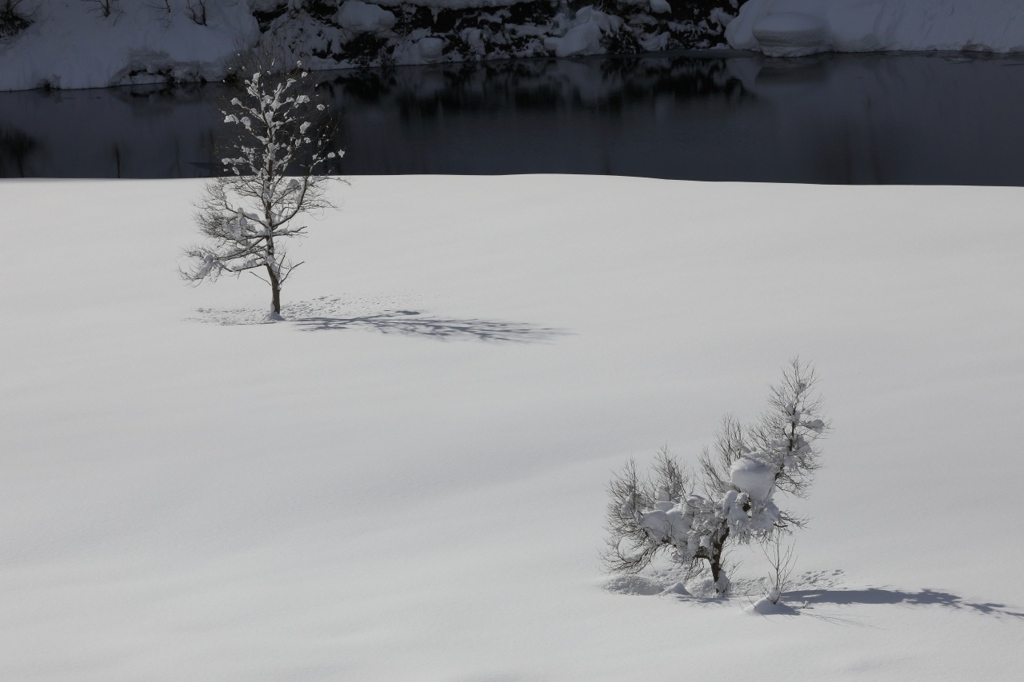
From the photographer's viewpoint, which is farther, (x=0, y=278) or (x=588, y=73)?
(x=588, y=73)

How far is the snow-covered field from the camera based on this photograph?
223 inches

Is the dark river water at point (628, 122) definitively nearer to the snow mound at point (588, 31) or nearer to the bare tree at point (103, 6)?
the snow mound at point (588, 31)

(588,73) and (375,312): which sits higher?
(588,73)

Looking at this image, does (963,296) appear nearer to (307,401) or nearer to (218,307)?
(307,401)

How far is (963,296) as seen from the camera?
14.7 m

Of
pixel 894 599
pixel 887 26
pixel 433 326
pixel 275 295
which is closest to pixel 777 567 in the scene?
pixel 894 599

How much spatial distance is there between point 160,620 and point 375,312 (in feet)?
34.8

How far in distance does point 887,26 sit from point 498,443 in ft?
144

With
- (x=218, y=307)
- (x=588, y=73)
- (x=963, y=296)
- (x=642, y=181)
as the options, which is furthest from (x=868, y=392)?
(x=588, y=73)

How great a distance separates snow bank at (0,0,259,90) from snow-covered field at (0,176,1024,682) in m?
31.5

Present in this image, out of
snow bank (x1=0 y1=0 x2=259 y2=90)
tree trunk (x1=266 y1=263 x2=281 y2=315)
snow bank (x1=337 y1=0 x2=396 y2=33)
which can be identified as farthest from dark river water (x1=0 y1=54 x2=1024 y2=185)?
tree trunk (x1=266 y1=263 x2=281 y2=315)

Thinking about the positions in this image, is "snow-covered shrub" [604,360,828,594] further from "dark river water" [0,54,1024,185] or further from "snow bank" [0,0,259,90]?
"snow bank" [0,0,259,90]

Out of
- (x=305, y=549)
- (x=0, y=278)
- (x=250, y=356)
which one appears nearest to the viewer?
(x=305, y=549)

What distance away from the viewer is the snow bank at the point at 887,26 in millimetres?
44906
